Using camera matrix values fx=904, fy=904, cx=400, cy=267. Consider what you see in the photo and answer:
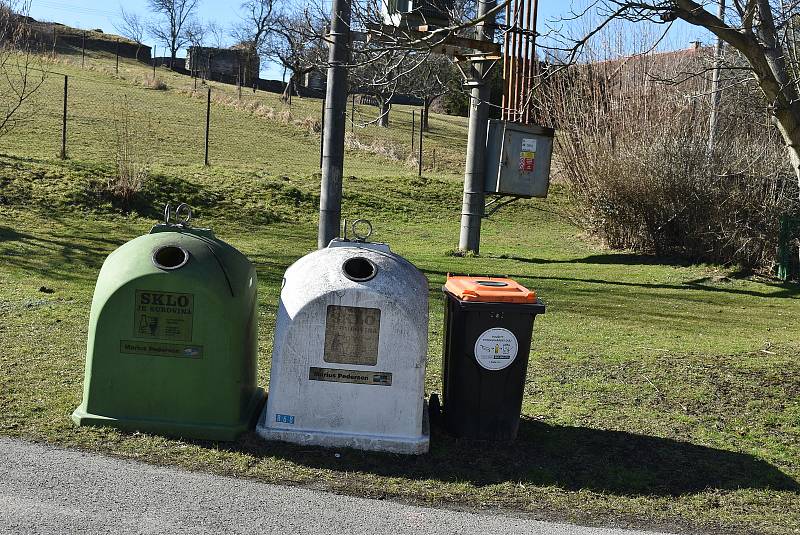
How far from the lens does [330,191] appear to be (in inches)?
389

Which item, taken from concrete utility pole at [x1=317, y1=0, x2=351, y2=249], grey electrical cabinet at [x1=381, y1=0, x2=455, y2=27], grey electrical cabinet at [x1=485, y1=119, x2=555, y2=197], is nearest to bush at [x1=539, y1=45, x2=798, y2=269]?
grey electrical cabinet at [x1=485, y1=119, x2=555, y2=197]

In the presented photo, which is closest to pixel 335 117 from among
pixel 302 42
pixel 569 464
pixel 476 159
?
pixel 302 42

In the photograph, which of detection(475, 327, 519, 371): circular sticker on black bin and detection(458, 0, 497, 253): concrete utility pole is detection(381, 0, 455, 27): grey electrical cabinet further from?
detection(458, 0, 497, 253): concrete utility pole

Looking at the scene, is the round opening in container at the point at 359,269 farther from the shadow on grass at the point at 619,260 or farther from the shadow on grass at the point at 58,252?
the shadow on grass at the point at 619,260

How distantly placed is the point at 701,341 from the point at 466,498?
5728 mm

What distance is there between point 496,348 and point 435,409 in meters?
0.81

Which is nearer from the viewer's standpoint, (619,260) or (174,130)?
(619,260)

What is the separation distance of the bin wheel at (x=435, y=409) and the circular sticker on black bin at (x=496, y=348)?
2.21 ft

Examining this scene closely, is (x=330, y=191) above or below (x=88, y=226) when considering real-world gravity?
above

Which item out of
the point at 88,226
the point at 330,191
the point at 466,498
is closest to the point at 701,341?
the point at 330,191

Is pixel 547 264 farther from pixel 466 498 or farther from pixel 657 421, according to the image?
pixel 466 498

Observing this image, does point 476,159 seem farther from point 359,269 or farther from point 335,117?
point 359,269

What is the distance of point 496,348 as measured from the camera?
563cm

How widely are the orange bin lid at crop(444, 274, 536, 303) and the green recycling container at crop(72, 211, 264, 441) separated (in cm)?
137
